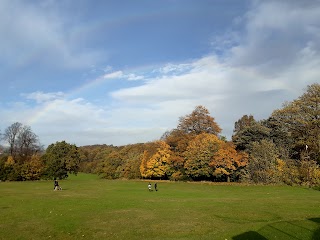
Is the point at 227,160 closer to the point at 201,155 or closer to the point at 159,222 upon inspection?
the point at 201,155

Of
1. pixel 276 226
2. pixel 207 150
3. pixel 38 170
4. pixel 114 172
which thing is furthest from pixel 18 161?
pixel 276 226

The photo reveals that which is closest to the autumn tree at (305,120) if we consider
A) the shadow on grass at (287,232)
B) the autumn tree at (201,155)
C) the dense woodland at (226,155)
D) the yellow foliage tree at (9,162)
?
the dense woodland at (226,155)

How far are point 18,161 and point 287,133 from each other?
211ft

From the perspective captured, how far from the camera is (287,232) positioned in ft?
50.1

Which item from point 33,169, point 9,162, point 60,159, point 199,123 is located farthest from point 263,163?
point 9,162

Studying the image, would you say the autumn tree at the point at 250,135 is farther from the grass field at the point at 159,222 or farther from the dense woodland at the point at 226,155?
the grass field at the point at 159,222

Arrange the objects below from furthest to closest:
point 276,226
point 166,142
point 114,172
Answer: point 114,172, point 166,142, point 276,226

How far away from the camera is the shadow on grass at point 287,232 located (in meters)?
14.6

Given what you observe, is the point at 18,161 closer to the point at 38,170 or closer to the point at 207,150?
the point at 38,170

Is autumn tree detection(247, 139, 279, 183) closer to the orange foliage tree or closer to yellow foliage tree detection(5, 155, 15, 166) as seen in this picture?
the orange foliage tree

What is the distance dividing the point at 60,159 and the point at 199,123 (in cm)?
3661

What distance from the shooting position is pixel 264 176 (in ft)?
172

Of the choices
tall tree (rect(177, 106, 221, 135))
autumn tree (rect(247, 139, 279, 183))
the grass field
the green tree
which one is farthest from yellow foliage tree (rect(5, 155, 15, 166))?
autumn tree (rect(247, 139, 279, 183))

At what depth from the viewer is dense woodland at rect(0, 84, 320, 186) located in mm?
50938
